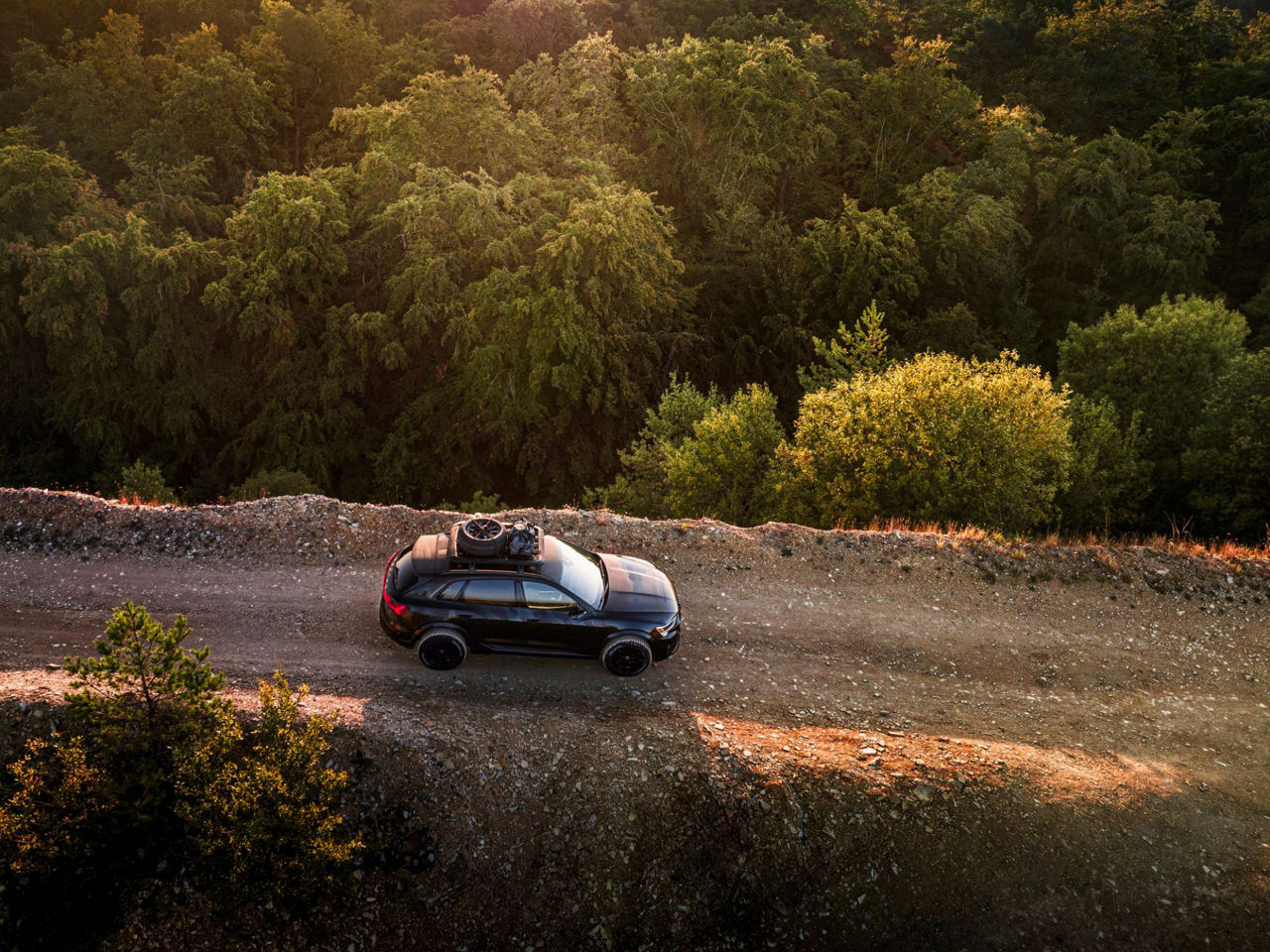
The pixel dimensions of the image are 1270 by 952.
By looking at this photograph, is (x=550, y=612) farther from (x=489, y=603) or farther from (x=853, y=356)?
(x=853, y=356)

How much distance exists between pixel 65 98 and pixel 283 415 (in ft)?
72.0

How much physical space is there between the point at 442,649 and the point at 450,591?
2.97ft

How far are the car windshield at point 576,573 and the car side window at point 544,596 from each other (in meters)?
0.14

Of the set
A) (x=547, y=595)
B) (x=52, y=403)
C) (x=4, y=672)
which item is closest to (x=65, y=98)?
(x=52, y=403)

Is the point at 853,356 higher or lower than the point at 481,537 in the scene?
lower

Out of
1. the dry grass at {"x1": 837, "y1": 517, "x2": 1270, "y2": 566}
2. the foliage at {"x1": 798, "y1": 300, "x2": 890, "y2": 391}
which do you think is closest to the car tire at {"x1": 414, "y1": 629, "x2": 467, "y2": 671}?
the dry grass at {"x1": 837, "y1": 517, "x2": 1270, "y2": 566}

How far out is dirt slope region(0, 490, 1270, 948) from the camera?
10.2 metres

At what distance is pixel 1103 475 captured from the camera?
29078 millimetres

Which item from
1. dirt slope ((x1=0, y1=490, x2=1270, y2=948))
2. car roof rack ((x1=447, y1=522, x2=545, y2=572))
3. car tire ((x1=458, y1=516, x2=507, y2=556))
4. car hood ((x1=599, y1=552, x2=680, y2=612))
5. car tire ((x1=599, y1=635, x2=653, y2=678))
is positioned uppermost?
car tire ((x1=458, y1=516, x2=507, y2=556))

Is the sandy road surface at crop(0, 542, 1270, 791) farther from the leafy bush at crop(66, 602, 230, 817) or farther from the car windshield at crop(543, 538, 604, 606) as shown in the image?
the leafy bush at crop(66, 602, 230, 817)

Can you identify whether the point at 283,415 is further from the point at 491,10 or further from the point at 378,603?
the point at 491,10

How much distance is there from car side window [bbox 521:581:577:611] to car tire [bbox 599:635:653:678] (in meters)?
0.91

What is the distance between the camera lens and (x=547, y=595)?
1227 cm

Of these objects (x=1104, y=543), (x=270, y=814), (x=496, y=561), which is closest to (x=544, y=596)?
(x=496, y=561)
